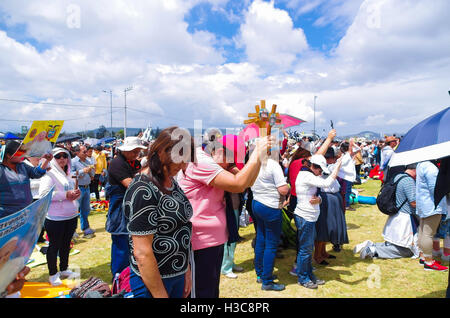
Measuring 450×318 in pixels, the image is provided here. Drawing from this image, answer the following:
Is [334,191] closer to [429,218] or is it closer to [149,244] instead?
[429,218]

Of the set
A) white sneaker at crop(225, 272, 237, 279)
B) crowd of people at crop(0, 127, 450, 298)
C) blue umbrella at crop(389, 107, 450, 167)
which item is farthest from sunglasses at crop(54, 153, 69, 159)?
blue umbrella at crop(389, 107, 450, 167)

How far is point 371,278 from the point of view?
396cm

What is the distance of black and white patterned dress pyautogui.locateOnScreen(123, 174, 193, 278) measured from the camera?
1.52m

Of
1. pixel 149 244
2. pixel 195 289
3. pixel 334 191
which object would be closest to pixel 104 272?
pixel 195 289

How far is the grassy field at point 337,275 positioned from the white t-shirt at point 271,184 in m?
1.21

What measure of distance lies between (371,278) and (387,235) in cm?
105

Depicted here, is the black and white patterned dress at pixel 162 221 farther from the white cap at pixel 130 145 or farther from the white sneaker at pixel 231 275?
the white sneaker at pixel 231 275

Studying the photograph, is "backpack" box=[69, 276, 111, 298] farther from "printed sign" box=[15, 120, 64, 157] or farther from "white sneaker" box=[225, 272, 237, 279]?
"white sneaker" box=[225, 272, 237, 279]

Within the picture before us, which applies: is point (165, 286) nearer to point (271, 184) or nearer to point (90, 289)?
point (90, 289)

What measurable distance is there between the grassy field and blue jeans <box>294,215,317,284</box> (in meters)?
0.19

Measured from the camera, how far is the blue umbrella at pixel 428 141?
2.01 meters

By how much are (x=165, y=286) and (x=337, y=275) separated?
130 inches

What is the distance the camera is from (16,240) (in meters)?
1.46

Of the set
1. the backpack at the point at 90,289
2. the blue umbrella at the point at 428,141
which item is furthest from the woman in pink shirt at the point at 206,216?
the blue umbrella at the point at 428,141
